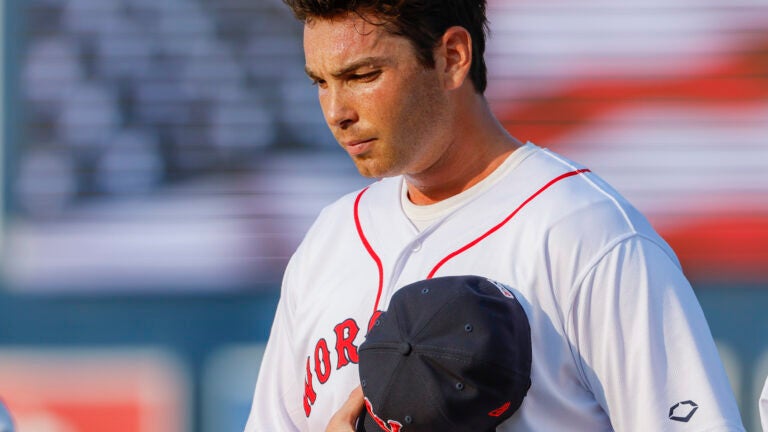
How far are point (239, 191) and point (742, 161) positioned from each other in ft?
7.33

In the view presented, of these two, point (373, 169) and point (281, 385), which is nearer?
point (373, 169)

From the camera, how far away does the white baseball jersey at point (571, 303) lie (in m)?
1.87

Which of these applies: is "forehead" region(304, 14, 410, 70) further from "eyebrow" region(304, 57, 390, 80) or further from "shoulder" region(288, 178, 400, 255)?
"shoulder" region(288, 178, 400, 255)

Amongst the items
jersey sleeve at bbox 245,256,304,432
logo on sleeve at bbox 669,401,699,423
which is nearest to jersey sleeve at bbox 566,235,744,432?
logo on sleeve at bbox 669,401,699,423

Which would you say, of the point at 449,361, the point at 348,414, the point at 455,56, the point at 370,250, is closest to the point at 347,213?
the point at 370,250

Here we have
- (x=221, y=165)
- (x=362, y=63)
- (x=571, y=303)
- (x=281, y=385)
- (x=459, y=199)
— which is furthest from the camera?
(x=221, y=165)

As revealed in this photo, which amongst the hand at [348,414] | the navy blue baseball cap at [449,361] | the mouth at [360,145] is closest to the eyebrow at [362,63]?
the mouth at [360,145]

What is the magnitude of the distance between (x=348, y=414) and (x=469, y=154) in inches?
21.6

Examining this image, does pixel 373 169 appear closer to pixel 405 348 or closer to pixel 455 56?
pixel 455 56

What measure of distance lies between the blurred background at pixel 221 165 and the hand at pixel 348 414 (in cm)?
319

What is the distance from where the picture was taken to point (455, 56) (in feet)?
7.14

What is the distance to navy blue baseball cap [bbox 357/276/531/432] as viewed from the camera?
1.77 m

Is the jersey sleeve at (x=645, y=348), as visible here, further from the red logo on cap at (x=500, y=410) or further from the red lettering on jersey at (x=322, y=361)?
the red lettering on jersey at (x=322, y=361)

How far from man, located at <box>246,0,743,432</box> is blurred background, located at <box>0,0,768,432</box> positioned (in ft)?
Result: 9.24
